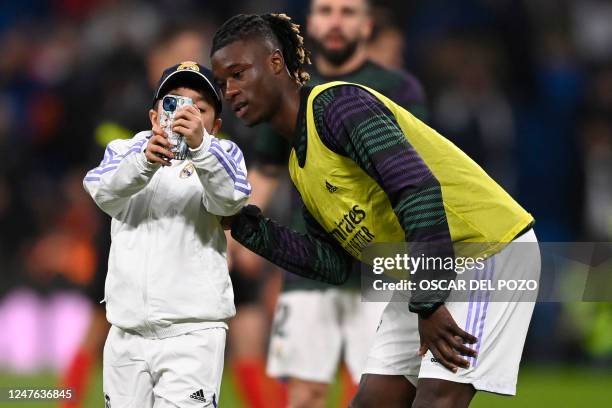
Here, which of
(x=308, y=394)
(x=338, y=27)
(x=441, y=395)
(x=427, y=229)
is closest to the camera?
(x=427, y=229)

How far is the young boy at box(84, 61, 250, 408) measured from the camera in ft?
12.4

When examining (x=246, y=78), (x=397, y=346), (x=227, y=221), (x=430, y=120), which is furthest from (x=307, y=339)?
(x=430, y=120)

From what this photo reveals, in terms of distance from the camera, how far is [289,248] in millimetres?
4098

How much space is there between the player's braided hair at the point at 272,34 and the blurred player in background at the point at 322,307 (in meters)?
1.47

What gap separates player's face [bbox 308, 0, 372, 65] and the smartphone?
7.25 feet

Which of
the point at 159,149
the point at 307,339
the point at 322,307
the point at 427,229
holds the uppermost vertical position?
the point at 159,149

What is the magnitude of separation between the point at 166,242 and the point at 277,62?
700mm

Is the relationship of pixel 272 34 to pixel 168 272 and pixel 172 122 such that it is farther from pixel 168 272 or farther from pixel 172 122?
pixel 168 272

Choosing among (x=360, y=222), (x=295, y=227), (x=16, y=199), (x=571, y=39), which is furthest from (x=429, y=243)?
(x=571, y=39)

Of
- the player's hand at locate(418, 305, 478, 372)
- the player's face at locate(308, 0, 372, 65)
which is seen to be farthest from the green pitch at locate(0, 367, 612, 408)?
the player's hand at locate(418, 305, 478, 372)

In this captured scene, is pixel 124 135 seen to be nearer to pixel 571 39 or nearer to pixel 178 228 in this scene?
pixel 178 228

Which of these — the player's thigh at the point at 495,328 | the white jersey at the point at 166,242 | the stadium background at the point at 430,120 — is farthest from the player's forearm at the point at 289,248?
the stadium background at the point at 430,120

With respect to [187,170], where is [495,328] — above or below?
below

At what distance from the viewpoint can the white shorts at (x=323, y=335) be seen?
550 cm
